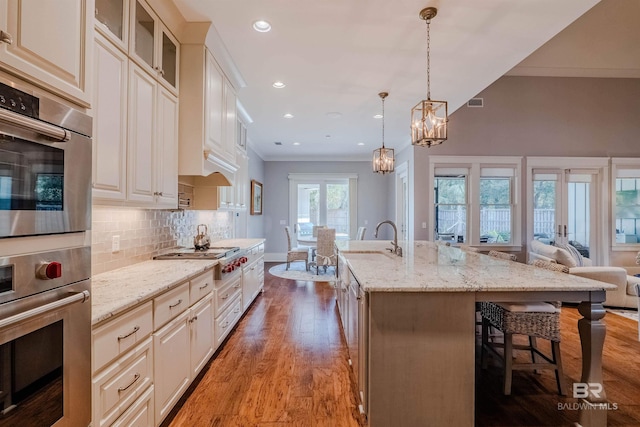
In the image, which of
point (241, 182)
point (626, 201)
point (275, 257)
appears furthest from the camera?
point (275, 257)

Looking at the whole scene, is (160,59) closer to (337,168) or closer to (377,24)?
(377,24)

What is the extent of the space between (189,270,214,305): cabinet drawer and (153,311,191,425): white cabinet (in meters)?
0.14

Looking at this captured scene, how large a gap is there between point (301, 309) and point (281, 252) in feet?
13.3

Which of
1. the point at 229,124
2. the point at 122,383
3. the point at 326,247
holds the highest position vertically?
the point at 229,124

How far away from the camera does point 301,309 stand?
3.99 m

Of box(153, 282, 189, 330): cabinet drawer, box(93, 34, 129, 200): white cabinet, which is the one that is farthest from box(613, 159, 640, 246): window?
box(93, 34, 129, 200): white cabinet

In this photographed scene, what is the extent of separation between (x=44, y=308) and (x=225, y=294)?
77.4 inches

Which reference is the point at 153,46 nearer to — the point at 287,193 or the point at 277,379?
the point at 277,379

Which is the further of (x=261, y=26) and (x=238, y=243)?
(x=238, y=243)

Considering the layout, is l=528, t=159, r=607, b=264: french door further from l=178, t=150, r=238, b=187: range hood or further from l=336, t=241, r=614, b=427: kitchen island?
l=178, t=150, r=238, b=187: range hood

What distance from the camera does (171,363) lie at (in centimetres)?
180

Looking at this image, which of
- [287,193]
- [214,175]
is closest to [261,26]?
[214,175]

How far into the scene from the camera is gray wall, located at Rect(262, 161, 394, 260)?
311 inches

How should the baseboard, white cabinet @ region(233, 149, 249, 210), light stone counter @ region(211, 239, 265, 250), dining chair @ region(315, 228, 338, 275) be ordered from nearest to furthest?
light stone counter @ region(211, 239, 265, 250) < white cabinet @ region(233, 149, 249, 210) < dining chair @ region(315, 228, 338, 275) < the baseboard
